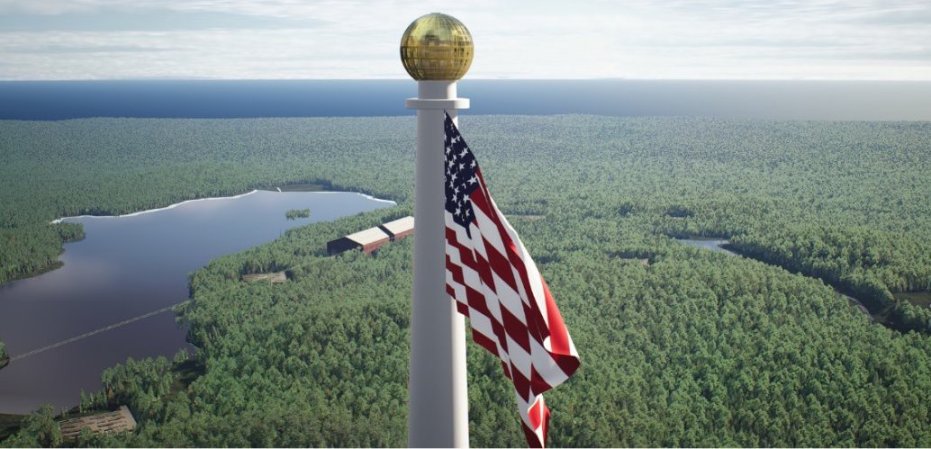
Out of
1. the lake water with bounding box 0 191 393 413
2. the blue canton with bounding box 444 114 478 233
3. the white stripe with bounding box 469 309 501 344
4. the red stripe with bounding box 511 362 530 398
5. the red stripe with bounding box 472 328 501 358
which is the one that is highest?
the blue canton with bounding box 444 114 478 233

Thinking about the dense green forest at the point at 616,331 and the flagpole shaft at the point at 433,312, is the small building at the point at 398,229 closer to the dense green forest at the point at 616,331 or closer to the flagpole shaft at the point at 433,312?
the dense green forest at the point at 616,331

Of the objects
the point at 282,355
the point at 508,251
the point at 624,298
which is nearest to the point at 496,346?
the point at 508,251

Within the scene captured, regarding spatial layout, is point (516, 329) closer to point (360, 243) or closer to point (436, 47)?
point (436, 47)

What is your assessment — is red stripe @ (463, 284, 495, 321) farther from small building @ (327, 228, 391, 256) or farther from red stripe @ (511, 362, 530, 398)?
small building @ (327, 228, 391, 256)

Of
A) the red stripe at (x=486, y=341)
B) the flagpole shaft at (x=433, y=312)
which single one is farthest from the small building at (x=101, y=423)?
the red stripe at (x=486, y=341)

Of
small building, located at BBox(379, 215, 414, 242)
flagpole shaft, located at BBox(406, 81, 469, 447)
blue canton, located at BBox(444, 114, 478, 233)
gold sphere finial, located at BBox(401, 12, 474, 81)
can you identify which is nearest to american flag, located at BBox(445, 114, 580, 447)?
blue canton, located at BBox(444, 114, 478, 233)

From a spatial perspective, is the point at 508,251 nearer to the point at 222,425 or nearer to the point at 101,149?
the point at 222,425
